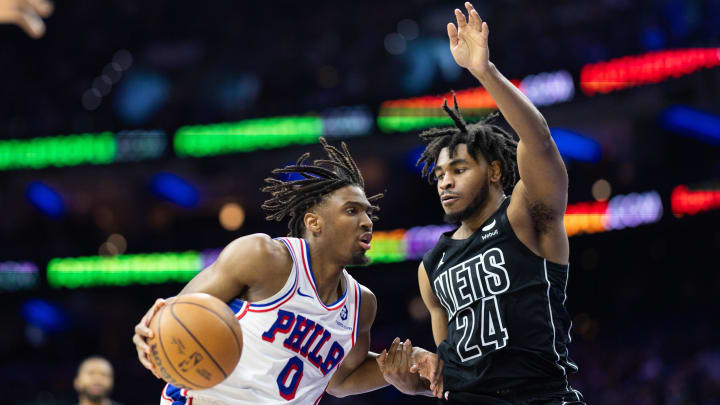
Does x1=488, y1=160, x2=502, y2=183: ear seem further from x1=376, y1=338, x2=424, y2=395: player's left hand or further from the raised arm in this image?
x1=376, y1=338, x2=424, y2=395: player's left hand

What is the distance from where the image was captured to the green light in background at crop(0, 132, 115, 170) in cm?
1798

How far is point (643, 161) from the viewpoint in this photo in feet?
50.8

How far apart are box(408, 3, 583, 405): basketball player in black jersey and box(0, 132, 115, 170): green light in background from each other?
15.3 meters

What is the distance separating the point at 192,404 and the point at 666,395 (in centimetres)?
992

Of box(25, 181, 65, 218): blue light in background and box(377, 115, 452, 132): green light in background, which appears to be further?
box(25, 181, 65, 218): blue light in background

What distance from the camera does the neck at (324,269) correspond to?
4.27 meters

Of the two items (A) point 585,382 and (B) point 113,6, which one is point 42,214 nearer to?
(B) point 113,6

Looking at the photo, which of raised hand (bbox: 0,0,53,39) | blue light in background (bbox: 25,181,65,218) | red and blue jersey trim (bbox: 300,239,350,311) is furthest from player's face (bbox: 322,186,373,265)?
blue light in background (bbox: 25,181,65,218)

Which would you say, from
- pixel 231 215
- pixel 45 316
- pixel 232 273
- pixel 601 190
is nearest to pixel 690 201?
pixel 601 190

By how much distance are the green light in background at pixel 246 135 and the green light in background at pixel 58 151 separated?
1.74 m

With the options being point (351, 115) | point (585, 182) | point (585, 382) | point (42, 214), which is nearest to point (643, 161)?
point (585, 182)

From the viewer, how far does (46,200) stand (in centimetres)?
2045

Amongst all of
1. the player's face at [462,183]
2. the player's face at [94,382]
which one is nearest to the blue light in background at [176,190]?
the player's face at [94,382]

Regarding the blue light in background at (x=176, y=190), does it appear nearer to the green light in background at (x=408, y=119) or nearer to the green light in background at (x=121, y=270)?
the green light in background at (x=121, y=270)
